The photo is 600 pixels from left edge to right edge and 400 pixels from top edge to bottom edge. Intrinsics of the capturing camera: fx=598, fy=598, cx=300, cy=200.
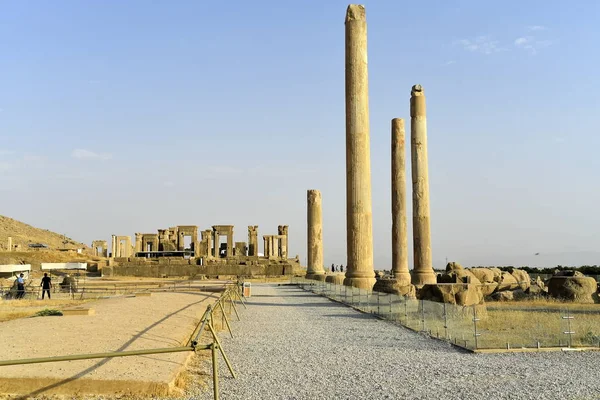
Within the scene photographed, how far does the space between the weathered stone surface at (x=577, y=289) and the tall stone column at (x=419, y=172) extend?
7116mm

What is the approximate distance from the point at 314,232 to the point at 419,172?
1475 cm

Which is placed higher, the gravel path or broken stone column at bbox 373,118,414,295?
broken stone column at bbox 373,118,414,295

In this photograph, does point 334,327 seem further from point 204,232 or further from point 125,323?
point 204,232

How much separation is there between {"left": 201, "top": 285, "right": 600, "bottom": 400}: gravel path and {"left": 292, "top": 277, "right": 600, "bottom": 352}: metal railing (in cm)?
49

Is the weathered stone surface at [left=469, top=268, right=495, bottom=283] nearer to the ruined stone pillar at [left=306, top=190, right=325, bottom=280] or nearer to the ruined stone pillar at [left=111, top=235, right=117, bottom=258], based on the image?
the ruined stone pillar at [left=306, top=190, right=325, bottom=280]

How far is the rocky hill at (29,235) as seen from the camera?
91125mm

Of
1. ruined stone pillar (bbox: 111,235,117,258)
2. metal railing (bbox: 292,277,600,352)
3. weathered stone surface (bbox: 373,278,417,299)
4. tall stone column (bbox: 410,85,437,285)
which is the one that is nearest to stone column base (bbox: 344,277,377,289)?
weathered stone surface (bbox: 373,278,417,299)

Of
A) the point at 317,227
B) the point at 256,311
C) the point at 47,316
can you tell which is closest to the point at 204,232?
the point at 317,227

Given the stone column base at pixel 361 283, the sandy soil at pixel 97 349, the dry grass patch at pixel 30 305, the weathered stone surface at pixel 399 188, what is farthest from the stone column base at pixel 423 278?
the sandy soil at pixel 97 349

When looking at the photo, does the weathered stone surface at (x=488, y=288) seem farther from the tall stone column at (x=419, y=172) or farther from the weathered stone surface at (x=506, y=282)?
the tall stone column at (x=419, y=172)

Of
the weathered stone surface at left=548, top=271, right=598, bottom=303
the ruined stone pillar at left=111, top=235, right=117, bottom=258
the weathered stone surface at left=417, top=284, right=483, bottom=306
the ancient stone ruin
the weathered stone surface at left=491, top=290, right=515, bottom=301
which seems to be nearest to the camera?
the weathered stone surface at left=417, top=284, right=483, bottom=306

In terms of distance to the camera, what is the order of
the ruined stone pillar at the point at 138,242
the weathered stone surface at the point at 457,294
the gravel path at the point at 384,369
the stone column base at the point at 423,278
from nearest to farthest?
1. the gravel path at the point at 384,369
2. the weathered stone surface at the point at 457,294
3. the stone column base at the point at 423,278
4. the ruined stone pillar at the point at 138,242

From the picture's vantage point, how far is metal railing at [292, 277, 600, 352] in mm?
11906

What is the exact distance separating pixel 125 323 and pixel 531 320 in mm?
10042
